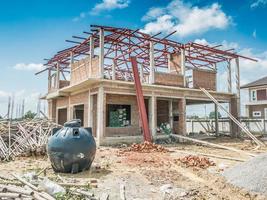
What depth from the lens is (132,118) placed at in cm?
1684

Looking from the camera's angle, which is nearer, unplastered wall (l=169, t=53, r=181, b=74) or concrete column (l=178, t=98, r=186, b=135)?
→ concrete column (l=178, t=98, r=186, b=135)

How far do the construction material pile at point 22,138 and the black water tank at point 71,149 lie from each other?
366 cm

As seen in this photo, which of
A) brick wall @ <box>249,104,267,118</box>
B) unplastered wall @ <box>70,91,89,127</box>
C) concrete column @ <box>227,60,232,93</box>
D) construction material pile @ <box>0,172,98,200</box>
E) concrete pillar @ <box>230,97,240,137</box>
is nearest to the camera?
construction material pile @ <box>0,172,98,200</box>

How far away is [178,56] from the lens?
63.3ft

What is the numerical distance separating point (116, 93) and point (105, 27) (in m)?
3.64

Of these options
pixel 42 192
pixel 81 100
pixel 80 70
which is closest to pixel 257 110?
pixel 81 100

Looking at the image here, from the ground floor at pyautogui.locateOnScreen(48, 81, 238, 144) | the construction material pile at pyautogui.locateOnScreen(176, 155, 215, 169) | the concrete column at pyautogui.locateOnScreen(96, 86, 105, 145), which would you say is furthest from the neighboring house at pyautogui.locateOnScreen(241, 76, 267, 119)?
the construction material pile at pyautogui.locateOnScreen(176, 155, 215, 169)

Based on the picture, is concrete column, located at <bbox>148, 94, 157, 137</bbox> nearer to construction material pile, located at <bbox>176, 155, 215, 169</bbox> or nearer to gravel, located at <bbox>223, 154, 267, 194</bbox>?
construction material pile, located at <bbox>176, 155, 215, 169</bbox>

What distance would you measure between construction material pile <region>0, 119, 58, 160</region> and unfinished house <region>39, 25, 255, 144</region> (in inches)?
134

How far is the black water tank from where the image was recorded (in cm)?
728

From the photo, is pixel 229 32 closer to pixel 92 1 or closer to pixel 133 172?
pixel 92 1

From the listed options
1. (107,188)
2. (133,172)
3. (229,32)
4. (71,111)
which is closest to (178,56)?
(229,32)

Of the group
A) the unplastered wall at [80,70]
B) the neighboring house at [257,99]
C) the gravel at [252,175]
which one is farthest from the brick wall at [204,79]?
the neighboring house at [257,99]

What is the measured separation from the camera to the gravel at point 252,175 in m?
5.68
